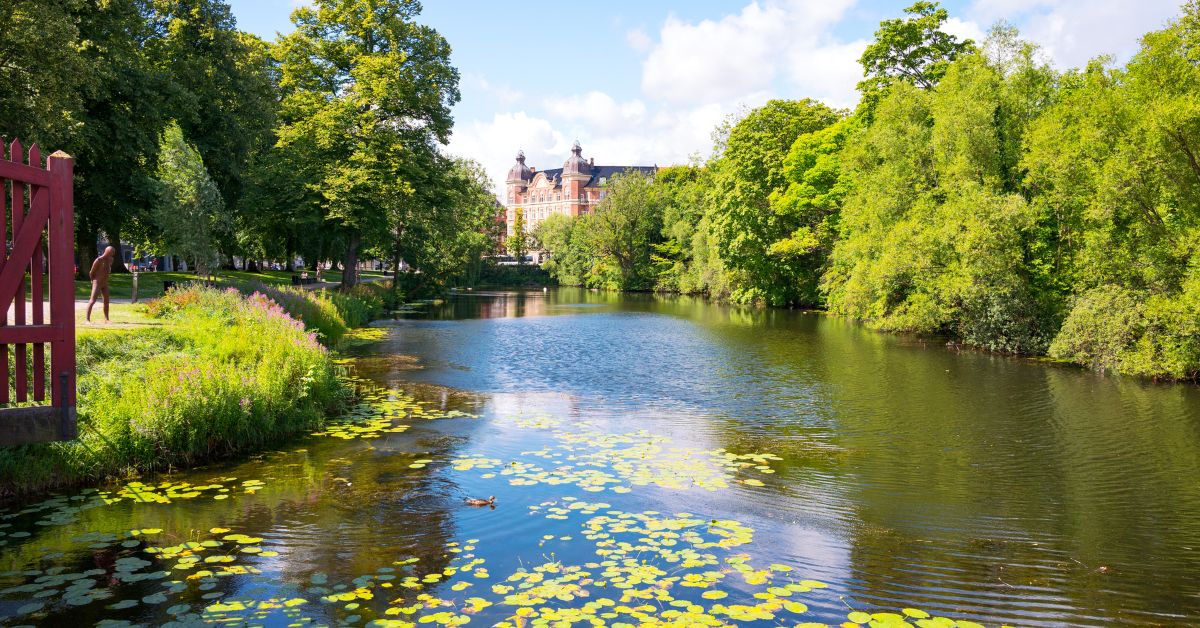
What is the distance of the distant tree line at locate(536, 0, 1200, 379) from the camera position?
65.9 feet

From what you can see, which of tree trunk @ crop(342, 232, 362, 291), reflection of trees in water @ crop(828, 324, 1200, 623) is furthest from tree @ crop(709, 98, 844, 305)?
reflection of trees in water @ crop(828, 324, 1200, 623)

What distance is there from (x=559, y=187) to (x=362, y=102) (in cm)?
11540

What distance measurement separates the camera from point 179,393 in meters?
10.3

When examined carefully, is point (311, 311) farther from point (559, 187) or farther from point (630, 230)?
point (559, 187)

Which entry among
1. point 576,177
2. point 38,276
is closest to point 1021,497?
point 38,276

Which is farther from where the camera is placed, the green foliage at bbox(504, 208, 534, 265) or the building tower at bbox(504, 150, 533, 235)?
the building tower at bbox(504, 150, 533, 235)

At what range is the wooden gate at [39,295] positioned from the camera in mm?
5832

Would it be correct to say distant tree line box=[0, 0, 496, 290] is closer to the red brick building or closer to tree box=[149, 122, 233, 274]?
tree box=[149, 122, 233, 274]

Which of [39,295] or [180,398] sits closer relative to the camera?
[39,295]

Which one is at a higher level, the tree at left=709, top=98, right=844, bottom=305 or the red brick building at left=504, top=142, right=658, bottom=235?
the red brick building at left=504, top=142, right=658, bottom=235

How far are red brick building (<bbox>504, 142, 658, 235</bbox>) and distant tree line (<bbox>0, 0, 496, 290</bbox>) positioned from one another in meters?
97.8

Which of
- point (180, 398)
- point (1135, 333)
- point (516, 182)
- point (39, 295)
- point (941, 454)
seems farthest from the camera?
point (516, 182)

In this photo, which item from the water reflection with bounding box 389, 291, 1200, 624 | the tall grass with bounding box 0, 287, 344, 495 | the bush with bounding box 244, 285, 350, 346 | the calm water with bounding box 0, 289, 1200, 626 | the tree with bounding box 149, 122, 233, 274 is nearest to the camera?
the calm water with bounding box 0, 289, 1200, 626

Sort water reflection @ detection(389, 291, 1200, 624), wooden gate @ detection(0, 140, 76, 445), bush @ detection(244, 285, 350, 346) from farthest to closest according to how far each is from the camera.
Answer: bush @ detection(244, 285, 350, 346) < water reflection @ detection(389, 291, 1200, 624) < wooden gate @ detection(0, 140, 76, 445)
